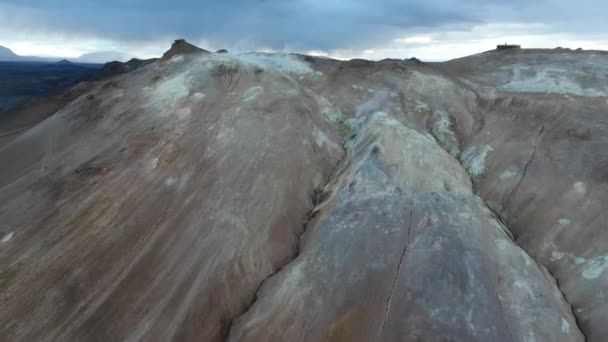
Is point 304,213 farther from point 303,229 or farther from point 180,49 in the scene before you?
point 180,49

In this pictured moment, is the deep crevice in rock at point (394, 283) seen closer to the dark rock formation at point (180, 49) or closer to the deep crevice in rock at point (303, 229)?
the deep crevice in rock at point (303, 229)

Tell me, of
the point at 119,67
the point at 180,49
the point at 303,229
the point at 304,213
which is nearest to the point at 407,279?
the point at 303,229

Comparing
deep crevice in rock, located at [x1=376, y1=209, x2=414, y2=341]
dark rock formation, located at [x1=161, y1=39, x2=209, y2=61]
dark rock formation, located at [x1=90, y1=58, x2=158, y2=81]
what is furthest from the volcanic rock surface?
dark rock formation, located at [x1=90, y1=58, x2=158, y2=81]

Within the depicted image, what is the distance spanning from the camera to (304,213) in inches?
508

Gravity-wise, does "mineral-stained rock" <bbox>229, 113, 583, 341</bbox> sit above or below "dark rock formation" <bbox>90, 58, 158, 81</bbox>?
below

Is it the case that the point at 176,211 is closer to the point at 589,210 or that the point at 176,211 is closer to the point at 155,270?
the point at 155,270

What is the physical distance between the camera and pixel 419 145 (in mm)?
14281

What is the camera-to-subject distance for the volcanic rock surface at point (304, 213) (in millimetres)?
10102

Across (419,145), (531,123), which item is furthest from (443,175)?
(531,123)

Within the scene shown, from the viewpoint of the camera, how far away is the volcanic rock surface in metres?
10.1

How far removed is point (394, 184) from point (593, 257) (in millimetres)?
5269

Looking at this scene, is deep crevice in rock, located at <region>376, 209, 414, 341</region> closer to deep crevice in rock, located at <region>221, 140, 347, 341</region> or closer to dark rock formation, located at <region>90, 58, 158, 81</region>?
deep crevice in rock, located at <region>221, 140, 347, 341</region>

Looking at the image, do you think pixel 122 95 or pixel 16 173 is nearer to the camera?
pixel 16 173

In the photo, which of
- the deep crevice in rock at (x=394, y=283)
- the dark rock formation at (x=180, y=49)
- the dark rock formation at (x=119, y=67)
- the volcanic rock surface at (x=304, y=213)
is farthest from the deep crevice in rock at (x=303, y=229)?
the dark rock formation at (x=119, y=67)
